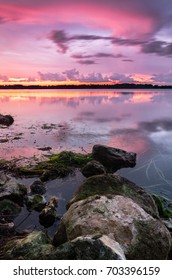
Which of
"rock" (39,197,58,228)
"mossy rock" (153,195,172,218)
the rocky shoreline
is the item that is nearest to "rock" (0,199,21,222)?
the rocky shoreline

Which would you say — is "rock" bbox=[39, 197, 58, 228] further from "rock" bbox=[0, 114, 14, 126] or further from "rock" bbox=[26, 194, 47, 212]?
"rock" bbox=[0, 114, 14, 126]

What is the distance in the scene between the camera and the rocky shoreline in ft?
17.7

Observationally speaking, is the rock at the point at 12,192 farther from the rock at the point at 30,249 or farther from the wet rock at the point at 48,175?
the rock at the point at 30,249

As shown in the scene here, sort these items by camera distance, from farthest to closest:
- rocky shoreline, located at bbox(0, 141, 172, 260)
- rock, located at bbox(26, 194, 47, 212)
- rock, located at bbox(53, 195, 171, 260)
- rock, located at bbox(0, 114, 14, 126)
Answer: rock, located at bbox(0, 114, 14, 126) < rock, located at bbox(26, 194, 47, 212) < rock, located at bbox(53, 195, 171, 260) < rocky shoreline, located at bbox(0, 141, 172, 260)

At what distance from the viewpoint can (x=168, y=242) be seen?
679cm

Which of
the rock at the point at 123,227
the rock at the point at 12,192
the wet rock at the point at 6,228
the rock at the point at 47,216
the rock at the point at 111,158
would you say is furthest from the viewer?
the rock at the point at 111,158

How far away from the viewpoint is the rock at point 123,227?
6.41 meters

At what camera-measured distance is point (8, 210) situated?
30.9 ft

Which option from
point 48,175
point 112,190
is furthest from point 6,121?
point 112,190

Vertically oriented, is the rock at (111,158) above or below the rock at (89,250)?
below

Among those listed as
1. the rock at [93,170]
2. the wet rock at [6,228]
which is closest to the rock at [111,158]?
the rock at [93,170]

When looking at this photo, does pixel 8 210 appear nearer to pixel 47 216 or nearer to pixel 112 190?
pixel 47 216
